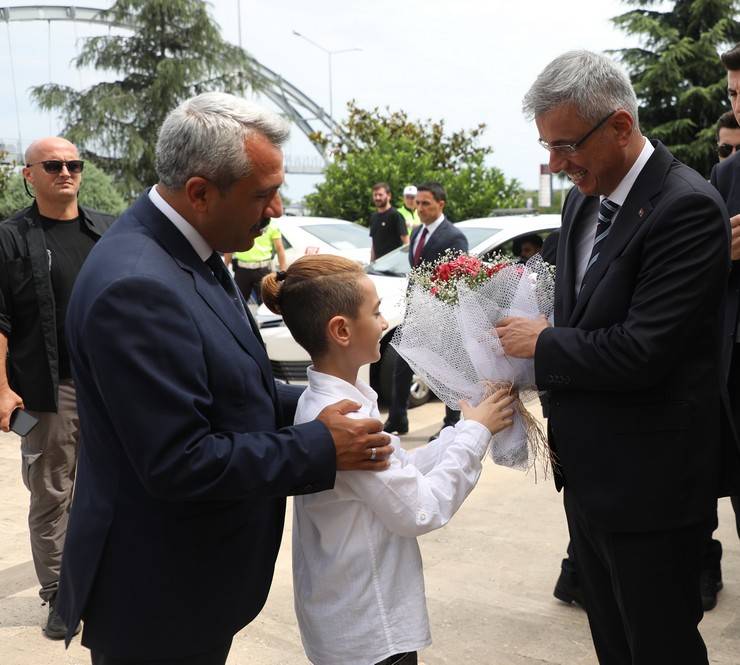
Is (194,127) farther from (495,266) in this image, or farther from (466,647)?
(466,647)

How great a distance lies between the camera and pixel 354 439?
211cm

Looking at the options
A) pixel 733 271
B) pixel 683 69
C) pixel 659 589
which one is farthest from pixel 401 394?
pixel 683 69

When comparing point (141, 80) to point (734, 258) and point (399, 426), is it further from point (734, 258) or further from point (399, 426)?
point (734, 258)

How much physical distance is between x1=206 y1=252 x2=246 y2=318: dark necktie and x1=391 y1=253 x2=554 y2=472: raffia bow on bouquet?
58cm

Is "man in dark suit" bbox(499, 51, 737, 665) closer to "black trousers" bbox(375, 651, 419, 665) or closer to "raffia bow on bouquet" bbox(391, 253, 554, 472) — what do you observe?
"raffia bow on bouquet" bbox(391, 253, 554, 472)

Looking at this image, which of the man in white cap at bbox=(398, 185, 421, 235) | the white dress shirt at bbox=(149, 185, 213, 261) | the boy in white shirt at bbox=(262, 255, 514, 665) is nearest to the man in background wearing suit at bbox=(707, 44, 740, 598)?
the boy in white shirt at bbox=(262, 255, 514, 665)

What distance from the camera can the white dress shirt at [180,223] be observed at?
6.95 feet

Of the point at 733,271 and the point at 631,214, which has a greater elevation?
the point at 631,214

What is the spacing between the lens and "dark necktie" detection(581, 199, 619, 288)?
8.43ft

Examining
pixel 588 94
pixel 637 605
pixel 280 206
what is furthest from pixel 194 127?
pixel 637 605

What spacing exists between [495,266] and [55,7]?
180 ft

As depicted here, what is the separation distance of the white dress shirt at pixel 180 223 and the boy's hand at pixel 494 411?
0.89m

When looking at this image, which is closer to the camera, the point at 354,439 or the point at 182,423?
the point at 182,423

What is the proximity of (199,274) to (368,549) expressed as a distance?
0.83 m
